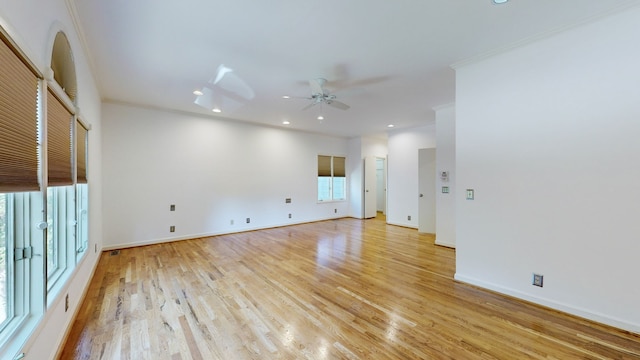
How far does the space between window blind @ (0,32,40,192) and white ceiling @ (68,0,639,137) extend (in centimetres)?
124

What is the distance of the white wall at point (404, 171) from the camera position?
257 inches

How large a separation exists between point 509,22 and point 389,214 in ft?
18.0

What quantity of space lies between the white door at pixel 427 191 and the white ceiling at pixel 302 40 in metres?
1.99

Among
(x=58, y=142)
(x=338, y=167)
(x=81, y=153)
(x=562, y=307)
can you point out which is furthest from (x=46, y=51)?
(x=338, y=167)

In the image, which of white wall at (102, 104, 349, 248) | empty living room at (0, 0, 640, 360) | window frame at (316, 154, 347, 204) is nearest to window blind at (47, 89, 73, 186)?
empty living room at (0, 0, 640, 360)

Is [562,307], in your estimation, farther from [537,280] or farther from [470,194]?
[470,194]

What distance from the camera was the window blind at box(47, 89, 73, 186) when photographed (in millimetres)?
1746

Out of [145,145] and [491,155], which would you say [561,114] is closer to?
[491,155]

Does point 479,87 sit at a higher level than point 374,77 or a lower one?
lower

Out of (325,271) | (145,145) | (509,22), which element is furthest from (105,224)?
(509,22)

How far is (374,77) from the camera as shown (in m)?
3.52

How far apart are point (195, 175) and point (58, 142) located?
3.61 metres

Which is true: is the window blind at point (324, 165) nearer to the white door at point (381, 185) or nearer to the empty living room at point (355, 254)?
the white door at point (381, 185)

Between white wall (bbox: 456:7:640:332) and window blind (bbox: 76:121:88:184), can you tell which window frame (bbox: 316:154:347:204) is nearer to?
white wall (bbox: 456:7:640:332)
